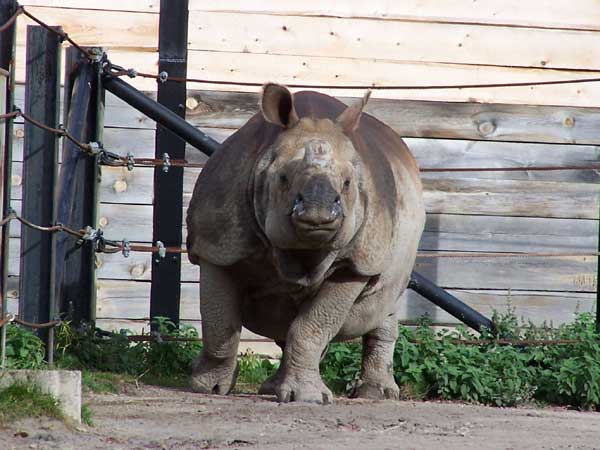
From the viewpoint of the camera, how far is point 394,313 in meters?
7.62

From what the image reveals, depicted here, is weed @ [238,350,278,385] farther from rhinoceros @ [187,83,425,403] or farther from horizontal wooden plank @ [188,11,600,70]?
horizontal wooden plank @ [188,11,600,70]

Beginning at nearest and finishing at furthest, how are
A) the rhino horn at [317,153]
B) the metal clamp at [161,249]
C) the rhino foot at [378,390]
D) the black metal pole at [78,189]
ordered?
the rhino horn at [317,153]
the rhino foot at [378,390]
the black metal pole at [78,189]
the metal clamp at [161,249]

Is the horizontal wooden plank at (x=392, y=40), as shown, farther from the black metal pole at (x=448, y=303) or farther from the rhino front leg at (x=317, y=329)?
the rhino front leg at (x=317, y=329)

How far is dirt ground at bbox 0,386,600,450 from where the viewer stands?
4.89 meters

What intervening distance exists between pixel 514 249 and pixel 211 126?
2.13 m

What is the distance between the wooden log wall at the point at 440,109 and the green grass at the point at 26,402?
3897 mm

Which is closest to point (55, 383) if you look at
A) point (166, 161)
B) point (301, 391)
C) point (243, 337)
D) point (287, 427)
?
point (287, 427)

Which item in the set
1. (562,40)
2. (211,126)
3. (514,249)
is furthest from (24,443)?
(562,40)

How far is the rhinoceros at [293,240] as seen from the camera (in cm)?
624

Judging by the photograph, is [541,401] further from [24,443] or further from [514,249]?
[24,443]

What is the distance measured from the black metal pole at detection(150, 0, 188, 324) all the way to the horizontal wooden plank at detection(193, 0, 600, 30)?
20 centimetres

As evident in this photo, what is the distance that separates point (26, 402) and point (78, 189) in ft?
9.93

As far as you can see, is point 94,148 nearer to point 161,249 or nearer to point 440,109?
point 161,249

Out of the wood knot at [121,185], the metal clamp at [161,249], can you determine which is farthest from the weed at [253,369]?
the wood knot at [121,185]
